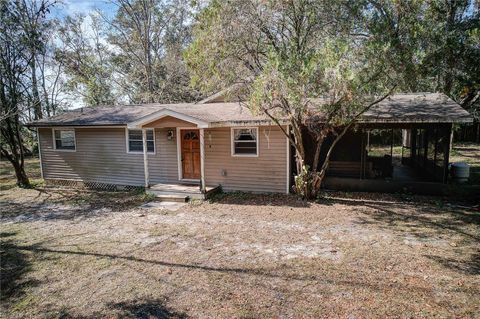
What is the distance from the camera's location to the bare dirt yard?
4.35 metres

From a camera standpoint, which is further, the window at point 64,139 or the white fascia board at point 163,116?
the window at point 64,139

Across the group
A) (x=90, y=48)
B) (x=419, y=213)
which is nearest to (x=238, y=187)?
A: (x=419, y=213)

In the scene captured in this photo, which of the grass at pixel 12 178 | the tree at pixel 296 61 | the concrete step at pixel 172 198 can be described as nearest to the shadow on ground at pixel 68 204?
the concrete step at pixel 172 198

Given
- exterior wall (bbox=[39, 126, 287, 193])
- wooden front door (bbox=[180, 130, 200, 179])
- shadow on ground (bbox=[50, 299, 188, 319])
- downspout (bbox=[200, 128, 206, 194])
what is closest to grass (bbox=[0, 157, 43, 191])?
exterior wall (bbox=[39, 126, 287, 193])

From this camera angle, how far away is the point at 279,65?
306 inches

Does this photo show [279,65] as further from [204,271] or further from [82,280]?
[82,280]

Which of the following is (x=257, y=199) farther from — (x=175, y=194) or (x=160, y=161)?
(x=160, y=161)

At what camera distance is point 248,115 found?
1100 centimetres

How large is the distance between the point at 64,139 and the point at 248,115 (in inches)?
346

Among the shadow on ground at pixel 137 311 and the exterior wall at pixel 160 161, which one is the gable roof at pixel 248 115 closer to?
the exterior wall at pixel 160 161

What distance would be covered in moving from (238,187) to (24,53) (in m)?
10.1

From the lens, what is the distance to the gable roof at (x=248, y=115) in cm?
938

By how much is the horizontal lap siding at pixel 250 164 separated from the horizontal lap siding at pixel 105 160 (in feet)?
5.23

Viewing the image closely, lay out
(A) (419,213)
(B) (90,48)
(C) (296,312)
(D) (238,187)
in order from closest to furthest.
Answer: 1. (C) (296,312)
2. (A) (419,213)
3. (D) (238,187)
4. (B) (90,48)
